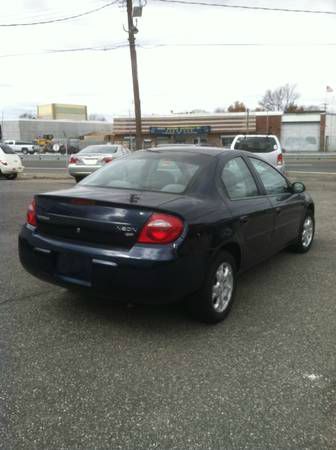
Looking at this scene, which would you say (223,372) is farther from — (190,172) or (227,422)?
(190,172)

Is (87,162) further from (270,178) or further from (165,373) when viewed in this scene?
(165,373)

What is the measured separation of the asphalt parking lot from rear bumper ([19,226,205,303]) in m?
0.43

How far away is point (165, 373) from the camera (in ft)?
9.49

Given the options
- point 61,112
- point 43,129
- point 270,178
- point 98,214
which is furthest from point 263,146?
point 61,112

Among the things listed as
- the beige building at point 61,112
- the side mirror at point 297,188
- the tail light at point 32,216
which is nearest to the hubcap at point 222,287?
the tail light at point 32,216

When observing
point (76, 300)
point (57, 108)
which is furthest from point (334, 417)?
point (57, 108)

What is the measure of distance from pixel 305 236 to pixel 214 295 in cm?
285

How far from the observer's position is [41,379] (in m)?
2.79

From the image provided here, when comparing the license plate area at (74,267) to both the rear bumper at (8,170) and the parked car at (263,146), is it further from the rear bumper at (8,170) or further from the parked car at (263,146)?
the rear bumper at (8,170)

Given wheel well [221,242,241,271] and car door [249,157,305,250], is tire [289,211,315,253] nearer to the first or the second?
car door [249,157,305,250]

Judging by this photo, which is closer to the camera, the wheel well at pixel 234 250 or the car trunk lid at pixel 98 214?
the car trunk lid at pixel 98 214

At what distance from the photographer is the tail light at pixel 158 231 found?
3.12m

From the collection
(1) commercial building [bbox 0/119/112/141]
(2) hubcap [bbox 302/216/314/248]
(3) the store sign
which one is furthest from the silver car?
(1) commercial building [bbox 0/119/112/141]

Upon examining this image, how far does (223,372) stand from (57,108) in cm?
11069
